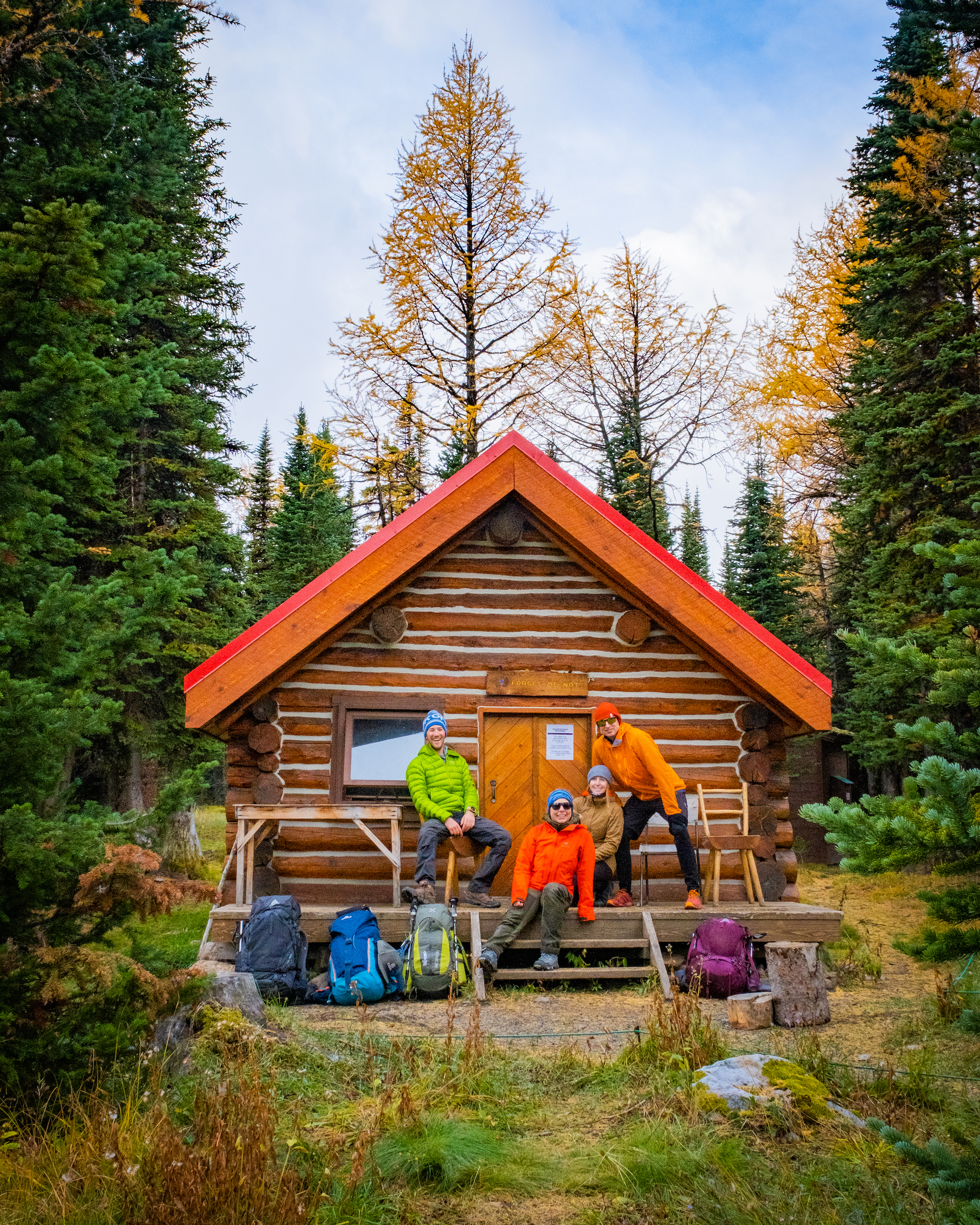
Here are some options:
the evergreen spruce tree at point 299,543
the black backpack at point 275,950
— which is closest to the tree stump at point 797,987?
the black backpack at point 275,950

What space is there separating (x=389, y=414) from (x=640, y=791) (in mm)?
11246

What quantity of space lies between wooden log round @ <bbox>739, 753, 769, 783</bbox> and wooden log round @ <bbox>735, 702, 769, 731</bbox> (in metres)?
0.30

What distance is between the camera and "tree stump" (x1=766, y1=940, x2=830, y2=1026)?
6.61 metres

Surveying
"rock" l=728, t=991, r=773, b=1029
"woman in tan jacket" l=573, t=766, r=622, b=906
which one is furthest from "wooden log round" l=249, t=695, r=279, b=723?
"rock" l=728, t=991, r=773, b=1029

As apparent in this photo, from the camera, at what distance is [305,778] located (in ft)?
30.3

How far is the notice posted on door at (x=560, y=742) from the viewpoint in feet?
31.6

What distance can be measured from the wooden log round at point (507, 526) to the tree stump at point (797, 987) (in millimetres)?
4798

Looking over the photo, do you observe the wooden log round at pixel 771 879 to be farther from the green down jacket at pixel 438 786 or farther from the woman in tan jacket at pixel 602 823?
the green down jacket at pixel 438 786

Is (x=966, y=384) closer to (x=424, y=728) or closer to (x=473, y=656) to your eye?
(x=473, y=656)

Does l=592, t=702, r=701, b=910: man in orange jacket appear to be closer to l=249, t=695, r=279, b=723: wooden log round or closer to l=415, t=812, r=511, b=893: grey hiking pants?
l=415, t=812, r=511, b=893: grey hiking pants

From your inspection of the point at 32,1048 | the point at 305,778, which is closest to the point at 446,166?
the point at 305,778

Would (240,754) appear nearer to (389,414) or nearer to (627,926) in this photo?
(627,926)

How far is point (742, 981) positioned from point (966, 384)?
10101mm

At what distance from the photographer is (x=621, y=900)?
340 inches
